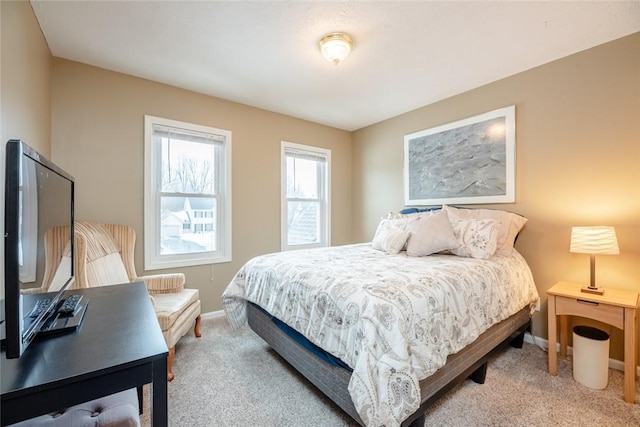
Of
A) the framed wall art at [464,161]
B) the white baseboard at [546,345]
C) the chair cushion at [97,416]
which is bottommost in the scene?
the white baseboard at [546,345]

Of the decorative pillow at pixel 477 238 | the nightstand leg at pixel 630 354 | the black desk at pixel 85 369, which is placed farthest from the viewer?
the decorative pillow at pixel 477 238

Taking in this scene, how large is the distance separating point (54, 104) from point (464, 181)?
4006 mm

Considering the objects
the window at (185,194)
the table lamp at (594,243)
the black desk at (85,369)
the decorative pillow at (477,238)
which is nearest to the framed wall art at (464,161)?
the decorative pillow at (477,238)

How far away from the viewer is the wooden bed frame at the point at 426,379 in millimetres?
1401

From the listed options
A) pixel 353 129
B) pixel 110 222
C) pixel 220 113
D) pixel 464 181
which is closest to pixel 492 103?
pixel 464 181

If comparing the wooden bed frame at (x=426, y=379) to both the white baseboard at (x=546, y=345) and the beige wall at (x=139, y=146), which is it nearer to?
the white baseboard at (x=546, y=345)

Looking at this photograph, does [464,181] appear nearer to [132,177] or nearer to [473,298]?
[473,298]

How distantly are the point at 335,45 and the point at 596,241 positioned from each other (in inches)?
93.2

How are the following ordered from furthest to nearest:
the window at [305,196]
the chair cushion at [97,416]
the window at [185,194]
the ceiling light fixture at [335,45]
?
the window at [305,196]
the window at [185,194]
the ceiling light fixture at [335,45]
the chair cushion at [97,416]

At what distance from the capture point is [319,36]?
210cm

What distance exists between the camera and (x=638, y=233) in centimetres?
205

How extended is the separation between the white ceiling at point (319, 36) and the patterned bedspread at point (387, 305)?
5.70ft

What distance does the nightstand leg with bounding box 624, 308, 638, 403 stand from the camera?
1.72 meters

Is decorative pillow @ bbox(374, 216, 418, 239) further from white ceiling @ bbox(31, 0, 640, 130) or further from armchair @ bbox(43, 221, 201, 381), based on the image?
armchair @ bbox(43, 221, 201, 381)
